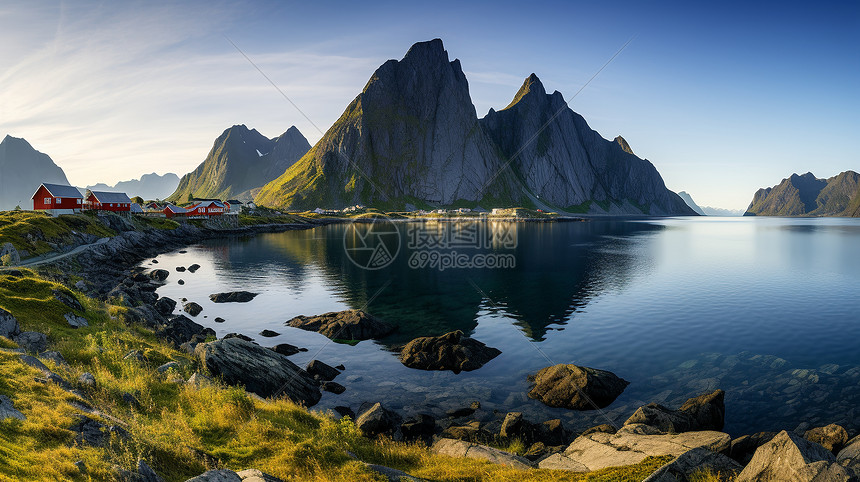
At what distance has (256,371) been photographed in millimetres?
22359

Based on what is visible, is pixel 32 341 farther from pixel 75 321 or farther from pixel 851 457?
pixel 851 457

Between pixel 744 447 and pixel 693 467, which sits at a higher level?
pixel 693 467

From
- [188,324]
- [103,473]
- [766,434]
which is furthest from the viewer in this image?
[188,324]

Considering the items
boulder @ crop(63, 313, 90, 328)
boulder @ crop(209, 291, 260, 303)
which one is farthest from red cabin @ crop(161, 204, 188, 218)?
boulder @ crop(63, 313, 90, 328)

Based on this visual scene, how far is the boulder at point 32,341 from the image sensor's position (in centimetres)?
1686

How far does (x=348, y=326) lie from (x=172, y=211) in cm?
15805

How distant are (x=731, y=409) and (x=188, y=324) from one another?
3936cm

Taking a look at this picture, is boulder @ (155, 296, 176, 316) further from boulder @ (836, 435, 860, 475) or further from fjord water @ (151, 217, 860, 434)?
boulder @ (836, 435, 860, 475)

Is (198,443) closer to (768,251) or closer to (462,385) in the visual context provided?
(462,385)

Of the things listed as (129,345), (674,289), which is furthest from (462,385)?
(674,289)

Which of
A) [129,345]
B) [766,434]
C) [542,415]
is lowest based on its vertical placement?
[542,415]

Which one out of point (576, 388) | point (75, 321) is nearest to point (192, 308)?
point (75, 321)

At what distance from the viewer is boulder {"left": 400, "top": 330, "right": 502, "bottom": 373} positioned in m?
28.4

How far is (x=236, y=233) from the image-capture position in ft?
501
